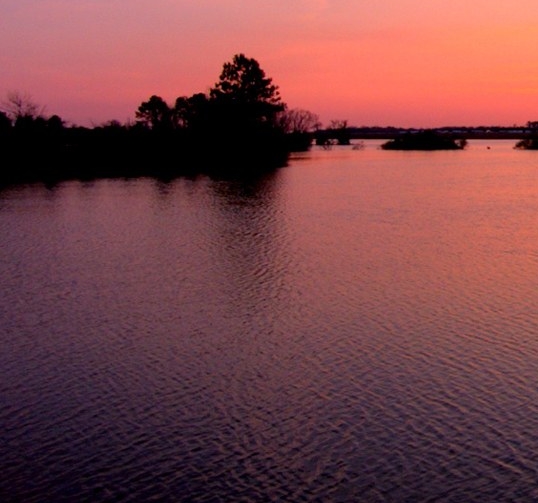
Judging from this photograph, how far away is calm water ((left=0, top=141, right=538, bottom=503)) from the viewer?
11.5 meters

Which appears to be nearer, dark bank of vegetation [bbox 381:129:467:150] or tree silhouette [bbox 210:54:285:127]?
tree silhouette [bbox 210:54:285:127]

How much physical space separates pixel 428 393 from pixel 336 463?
365 cm

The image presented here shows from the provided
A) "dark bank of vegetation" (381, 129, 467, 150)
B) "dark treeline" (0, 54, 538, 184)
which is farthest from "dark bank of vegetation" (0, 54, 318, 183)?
"dark bank of vegetation" (381, 129, 467, 150)

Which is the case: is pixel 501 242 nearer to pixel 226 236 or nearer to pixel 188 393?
pixel 226 236

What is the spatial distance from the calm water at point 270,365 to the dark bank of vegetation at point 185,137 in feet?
183

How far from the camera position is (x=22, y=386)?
51.0ft

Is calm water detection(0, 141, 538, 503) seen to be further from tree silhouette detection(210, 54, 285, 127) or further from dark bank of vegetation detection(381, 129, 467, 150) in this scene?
dark bank of vegetation detection(381, 129, 467, 150)

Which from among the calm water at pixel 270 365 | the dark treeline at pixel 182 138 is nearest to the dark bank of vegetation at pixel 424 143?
the dark treeline at pixel 182 138

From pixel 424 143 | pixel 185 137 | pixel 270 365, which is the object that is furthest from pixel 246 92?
pixel 270 365

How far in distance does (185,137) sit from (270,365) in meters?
87.6

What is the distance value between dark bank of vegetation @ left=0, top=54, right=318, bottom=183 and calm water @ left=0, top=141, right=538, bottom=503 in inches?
2198

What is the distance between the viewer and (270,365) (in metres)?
16.9

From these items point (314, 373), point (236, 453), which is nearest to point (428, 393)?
point (314, 373)

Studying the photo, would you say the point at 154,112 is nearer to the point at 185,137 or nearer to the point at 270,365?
the point at 185,137
